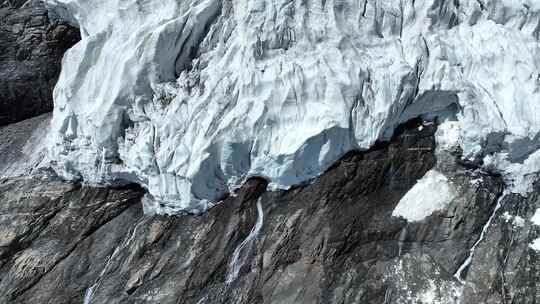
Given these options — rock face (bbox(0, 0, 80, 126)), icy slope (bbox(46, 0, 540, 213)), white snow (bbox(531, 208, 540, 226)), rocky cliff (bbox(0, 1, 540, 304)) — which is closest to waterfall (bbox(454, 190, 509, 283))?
rocky cliff (bbox(0, 1, 540, 304))

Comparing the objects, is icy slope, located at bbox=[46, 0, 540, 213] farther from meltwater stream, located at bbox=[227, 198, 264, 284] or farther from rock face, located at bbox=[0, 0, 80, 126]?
rock face, located at bbox=[0, 0, 80, 126]

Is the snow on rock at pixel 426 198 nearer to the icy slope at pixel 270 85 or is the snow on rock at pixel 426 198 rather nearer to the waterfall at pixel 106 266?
the icy slope at pixel 270 85

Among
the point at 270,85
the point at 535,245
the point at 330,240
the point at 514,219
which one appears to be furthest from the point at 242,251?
the point at 535,245

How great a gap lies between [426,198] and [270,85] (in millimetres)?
2828

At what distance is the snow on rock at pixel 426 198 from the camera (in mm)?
7059

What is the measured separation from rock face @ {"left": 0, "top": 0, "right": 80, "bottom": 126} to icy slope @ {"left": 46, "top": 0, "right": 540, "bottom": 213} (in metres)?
0.90

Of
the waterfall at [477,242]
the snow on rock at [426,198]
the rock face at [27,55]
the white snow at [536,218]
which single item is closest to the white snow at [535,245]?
the white snow at [536,218]

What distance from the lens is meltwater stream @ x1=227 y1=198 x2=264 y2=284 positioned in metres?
7.03

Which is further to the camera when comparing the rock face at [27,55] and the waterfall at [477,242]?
the rock face at [27,55]

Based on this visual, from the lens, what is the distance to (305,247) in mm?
6984

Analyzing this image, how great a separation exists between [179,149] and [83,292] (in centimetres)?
253

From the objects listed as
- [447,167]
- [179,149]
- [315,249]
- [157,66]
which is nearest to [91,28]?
[157,66]

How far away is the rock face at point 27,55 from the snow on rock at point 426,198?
20.5ft

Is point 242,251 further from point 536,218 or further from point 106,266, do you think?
point 536,218
